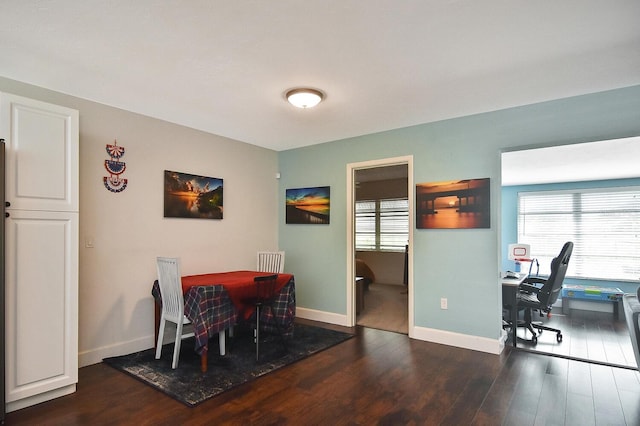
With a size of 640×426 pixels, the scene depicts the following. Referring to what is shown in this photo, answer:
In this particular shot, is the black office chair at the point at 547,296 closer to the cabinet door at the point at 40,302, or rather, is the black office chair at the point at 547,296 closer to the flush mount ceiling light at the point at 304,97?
the flush mount ceiling light at the point at 304,97

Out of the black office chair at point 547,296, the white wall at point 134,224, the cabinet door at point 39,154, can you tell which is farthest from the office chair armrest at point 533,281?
the cabinet door at point 39,154

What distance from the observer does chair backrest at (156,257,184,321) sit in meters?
3.05

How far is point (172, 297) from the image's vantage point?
319 cm

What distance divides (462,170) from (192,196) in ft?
10.0

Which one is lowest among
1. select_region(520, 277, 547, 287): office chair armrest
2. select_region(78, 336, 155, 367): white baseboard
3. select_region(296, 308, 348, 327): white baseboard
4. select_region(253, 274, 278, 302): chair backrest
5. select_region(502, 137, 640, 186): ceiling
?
select_region(296, 308, 348, 327): white baseboard

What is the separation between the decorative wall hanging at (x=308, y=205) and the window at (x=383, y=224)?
2.74m

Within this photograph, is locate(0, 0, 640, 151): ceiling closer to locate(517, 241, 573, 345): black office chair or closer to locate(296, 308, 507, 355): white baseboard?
locate(517, 241, 573, 345): black office chair

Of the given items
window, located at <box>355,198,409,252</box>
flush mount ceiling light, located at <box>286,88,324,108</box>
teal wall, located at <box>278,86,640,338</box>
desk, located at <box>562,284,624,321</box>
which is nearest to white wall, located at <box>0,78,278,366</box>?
teal wall, located at <box>278,86,640,338</box>

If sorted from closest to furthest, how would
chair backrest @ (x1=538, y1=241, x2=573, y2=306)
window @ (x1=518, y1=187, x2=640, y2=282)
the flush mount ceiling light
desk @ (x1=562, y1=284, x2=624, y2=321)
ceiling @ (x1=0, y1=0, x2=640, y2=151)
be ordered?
ceiling @ (x1=0, y1=0, x2=640, y2=151)
the flush mount ceiling light
chair backrest @ (x1=538, y1=241, x2=573, y2=306)
desk @ (x1=562, y1=284, x2=624, y2=321)
window @ (x1=518, y1=187, x2=640, y2=282)

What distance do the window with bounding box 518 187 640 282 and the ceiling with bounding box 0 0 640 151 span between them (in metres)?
4.78

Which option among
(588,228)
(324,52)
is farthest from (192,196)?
(588,228)

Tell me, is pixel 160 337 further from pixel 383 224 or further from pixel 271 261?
pixel 383 224

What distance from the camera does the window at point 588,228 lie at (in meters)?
6.43

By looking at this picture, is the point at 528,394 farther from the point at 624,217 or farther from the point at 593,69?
the point at 624,217
